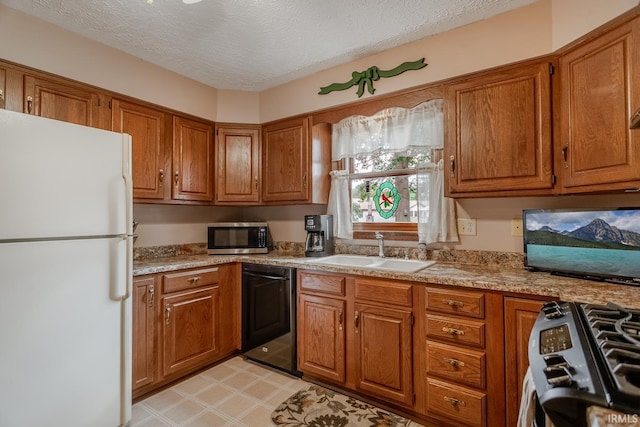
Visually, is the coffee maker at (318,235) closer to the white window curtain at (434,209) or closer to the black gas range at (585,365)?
the white window curtain at (434,209)

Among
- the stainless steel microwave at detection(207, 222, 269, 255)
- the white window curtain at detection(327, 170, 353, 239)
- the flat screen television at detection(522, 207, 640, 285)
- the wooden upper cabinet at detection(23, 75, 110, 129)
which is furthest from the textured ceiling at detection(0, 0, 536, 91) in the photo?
the stainless steel microwave at detection(207, 222, 269, 255)

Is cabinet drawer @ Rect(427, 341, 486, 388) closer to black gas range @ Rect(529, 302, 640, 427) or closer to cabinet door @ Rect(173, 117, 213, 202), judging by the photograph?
black gas range @ Rect(529, 302, 640, 427)

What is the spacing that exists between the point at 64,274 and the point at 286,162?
1.78m

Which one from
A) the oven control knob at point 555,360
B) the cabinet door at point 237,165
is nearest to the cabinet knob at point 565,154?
the oven control knob at point 555,360

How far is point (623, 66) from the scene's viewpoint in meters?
1.39

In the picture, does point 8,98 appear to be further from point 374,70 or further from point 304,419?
point 304,419

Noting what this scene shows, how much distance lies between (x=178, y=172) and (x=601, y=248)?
A: 113 inches

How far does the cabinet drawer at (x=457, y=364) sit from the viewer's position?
5.21ft

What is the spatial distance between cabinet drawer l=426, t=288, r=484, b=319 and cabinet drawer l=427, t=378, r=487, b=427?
0.41 m

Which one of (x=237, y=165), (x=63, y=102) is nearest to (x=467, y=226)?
(x=237, y=165)

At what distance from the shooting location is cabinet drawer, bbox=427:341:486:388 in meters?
1.59

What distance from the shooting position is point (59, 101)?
1946 mm

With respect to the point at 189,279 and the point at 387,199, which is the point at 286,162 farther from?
the point at 189,279

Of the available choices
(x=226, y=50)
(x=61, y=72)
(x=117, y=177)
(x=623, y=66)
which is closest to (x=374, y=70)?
(x=226, y=50)
